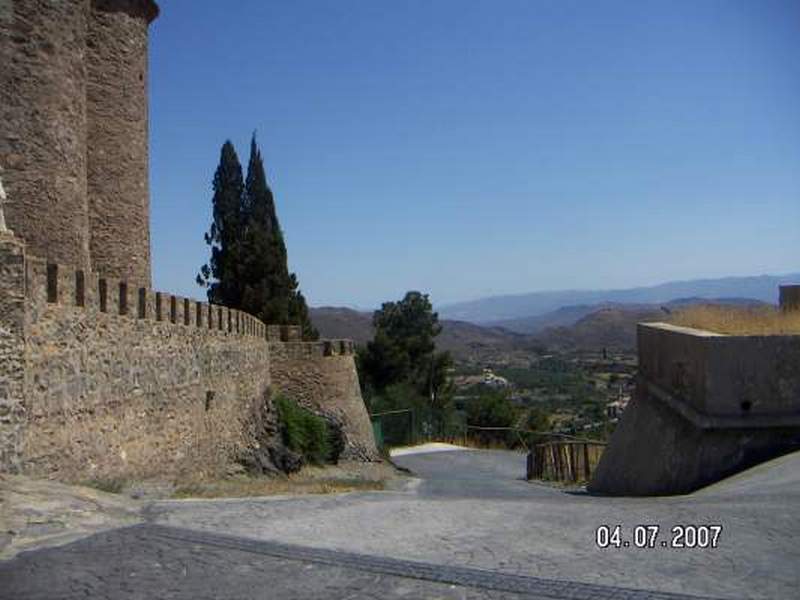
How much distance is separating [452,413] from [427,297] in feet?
49.8

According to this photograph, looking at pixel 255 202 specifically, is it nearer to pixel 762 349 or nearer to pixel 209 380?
pixel 209 380

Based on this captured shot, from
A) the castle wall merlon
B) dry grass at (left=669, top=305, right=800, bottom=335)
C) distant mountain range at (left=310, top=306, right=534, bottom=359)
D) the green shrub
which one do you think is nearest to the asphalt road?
dry grass at (left=669, top=305, right=800, bottom=335)

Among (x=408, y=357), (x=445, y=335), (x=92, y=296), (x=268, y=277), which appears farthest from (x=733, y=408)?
(x=445, y=335)

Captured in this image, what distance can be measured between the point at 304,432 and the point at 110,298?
11398 mm

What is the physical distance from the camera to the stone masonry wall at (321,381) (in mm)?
23125

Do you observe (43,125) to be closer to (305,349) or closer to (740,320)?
(305,349)

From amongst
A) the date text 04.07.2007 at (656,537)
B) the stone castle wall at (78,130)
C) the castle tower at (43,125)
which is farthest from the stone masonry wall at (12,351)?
the castle tower at (43,125)

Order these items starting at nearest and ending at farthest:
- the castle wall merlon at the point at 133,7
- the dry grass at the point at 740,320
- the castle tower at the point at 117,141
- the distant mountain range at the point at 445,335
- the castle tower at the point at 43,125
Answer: the dry grass at the point at 740,320, the castle tower at the point at 43,125, the castle tower at the point at 117,141, the castle wall merlon at the point at 133,7, the distant mountain range at the point at 445,335

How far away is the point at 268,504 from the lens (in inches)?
302

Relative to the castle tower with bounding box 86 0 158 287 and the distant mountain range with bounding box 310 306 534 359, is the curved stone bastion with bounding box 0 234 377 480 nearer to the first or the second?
the castle tower with bounding box 86 0 158 287

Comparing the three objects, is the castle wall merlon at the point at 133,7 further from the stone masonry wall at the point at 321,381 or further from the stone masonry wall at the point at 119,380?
the stone masonry wall at the point at 321,381

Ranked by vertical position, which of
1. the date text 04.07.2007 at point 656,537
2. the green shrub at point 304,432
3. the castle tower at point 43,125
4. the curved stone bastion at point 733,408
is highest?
the castle tower at point 43,125

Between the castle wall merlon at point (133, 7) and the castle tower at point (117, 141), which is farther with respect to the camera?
the castle wall merlon at point (133, 7)

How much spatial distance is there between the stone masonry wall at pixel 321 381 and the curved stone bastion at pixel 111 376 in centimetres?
390
